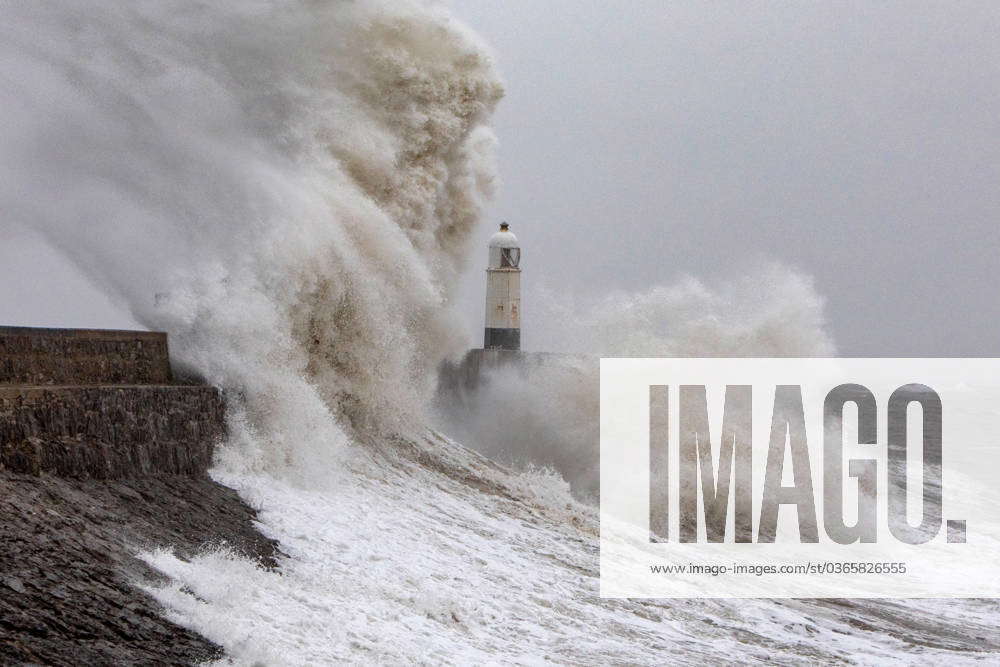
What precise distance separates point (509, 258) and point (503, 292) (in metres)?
0.61

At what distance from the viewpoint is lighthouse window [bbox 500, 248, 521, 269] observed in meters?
21.9

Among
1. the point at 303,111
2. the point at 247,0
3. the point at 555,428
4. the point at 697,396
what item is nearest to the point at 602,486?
the point at 555,428

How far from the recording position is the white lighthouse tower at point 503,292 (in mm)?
21469

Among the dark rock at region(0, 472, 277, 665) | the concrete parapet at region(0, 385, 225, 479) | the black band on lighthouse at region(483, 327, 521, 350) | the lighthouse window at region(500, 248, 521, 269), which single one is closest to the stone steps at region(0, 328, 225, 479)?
the concrete parapet at region(0, 385, 225, 479)

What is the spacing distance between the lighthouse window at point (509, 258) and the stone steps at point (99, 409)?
12.4 meters

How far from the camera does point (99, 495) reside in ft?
23.5

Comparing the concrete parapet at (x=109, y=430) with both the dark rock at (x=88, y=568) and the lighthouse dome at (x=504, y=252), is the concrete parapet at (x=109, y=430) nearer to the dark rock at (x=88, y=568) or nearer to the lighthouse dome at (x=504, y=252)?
the dark rock at (x=88, y=568)

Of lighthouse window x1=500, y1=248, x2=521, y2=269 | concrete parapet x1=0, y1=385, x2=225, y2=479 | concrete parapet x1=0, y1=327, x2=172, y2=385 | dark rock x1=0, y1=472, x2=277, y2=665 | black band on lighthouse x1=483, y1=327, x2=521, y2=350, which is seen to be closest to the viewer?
dark rock x1=0, y1=472, x2=277, y2=665

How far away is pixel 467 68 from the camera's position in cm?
1588

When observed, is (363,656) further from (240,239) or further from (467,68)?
(467,68)

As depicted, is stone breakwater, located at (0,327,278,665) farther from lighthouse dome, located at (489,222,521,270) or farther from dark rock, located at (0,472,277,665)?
lighthouse dome, located at (489,222,521,270)

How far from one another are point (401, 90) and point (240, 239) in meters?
4.12

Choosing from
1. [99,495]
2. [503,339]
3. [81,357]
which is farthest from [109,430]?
[503,339]

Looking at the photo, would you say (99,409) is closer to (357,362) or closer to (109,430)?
(109,430)
